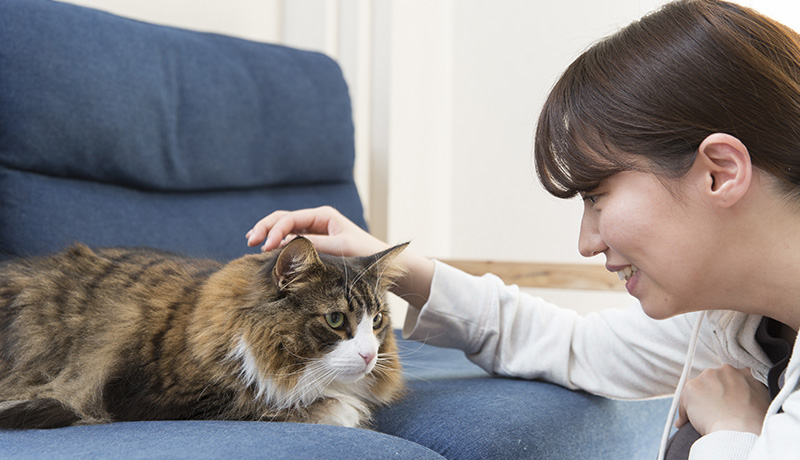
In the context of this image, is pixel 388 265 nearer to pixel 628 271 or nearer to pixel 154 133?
pixel 628 271

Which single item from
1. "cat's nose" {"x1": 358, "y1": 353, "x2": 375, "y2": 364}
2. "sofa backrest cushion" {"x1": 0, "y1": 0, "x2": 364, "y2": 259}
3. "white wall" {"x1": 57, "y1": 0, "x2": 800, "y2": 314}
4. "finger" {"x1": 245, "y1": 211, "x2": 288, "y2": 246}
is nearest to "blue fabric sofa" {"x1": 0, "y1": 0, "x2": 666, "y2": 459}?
"sofa backrest cushion" {"x1": 0, "y1": 0, "x2": 364, "y2": 259}

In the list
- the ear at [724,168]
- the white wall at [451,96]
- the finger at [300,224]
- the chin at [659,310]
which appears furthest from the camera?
the white wall at [451,96]

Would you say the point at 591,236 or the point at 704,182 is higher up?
the point at 704,182

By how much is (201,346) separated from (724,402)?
0.80 m

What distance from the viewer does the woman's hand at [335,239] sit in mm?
1325

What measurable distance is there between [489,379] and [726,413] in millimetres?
494

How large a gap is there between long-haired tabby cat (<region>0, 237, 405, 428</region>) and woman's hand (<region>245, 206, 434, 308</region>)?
0.16m

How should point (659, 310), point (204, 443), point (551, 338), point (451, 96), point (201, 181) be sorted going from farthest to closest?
point (451, 96)
point (201, 181)
point (551, 338)
point (659, 310)
point (204, 443)

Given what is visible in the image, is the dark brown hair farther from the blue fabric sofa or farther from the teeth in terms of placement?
the blue fabric sofa

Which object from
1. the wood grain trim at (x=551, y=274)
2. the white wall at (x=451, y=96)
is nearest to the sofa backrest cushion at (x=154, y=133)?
the wood grain trim at (x=551, y=274)

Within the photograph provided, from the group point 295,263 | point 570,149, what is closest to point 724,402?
point 570,149

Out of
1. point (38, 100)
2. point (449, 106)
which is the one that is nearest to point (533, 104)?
point (449, 106)

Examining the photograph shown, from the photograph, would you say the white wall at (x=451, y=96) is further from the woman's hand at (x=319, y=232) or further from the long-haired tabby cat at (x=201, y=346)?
the long-haired tabby cat at (x=201, y=346)

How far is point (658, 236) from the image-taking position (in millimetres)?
987
